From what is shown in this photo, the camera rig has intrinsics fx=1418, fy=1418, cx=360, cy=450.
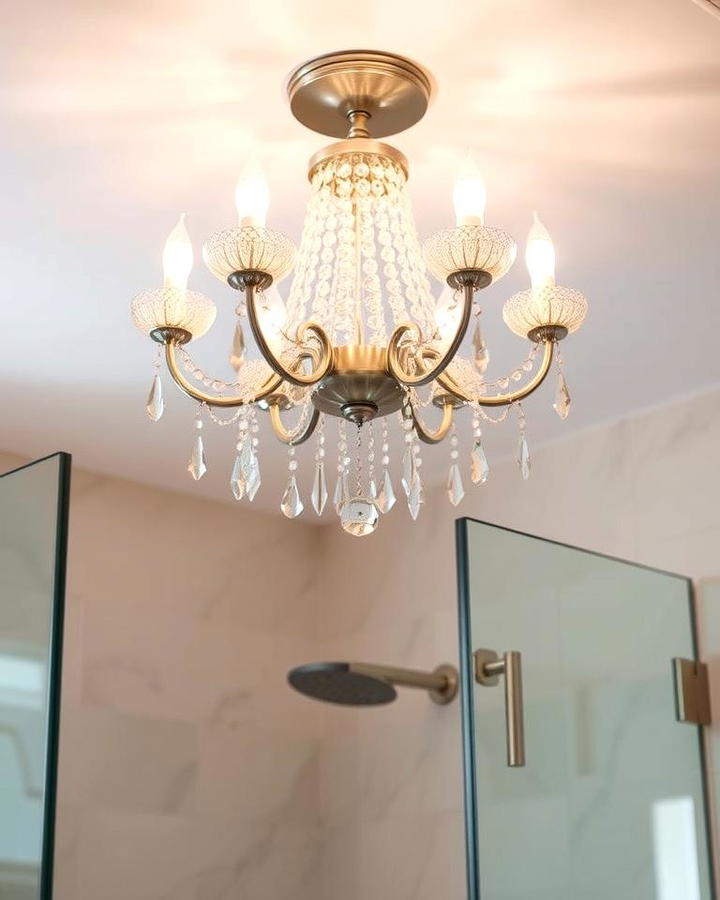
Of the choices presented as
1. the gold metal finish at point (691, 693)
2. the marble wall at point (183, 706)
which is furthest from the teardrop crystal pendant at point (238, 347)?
the marble wall at point (183, 706)

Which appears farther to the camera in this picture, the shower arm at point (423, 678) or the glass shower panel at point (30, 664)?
the shower arm at point (423, 678)

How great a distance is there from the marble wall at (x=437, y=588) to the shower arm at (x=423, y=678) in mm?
29

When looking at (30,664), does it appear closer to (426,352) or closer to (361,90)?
(426,352)

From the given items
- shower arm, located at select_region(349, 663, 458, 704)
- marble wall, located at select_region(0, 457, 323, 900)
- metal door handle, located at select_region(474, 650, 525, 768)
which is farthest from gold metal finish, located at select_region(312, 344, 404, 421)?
marble wall, located at select_region(0, 457, 323, 900)

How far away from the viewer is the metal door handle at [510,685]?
1782mm

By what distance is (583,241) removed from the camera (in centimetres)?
184

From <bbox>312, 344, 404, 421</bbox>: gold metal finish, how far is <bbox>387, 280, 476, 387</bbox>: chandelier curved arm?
2 cm

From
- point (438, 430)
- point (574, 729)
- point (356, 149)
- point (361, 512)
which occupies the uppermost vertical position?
point (356, 149)

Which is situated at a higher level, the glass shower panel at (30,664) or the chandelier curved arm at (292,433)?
the chandelier curved arm at (292,433)

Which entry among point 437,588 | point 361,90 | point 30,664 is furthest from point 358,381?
point 437,588

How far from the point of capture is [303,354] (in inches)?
55.9

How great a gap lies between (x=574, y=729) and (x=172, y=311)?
0.88 metres

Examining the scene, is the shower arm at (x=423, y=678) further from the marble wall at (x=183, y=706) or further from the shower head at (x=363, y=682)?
the marble wall at (x=183, y=706)

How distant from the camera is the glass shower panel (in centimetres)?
150
